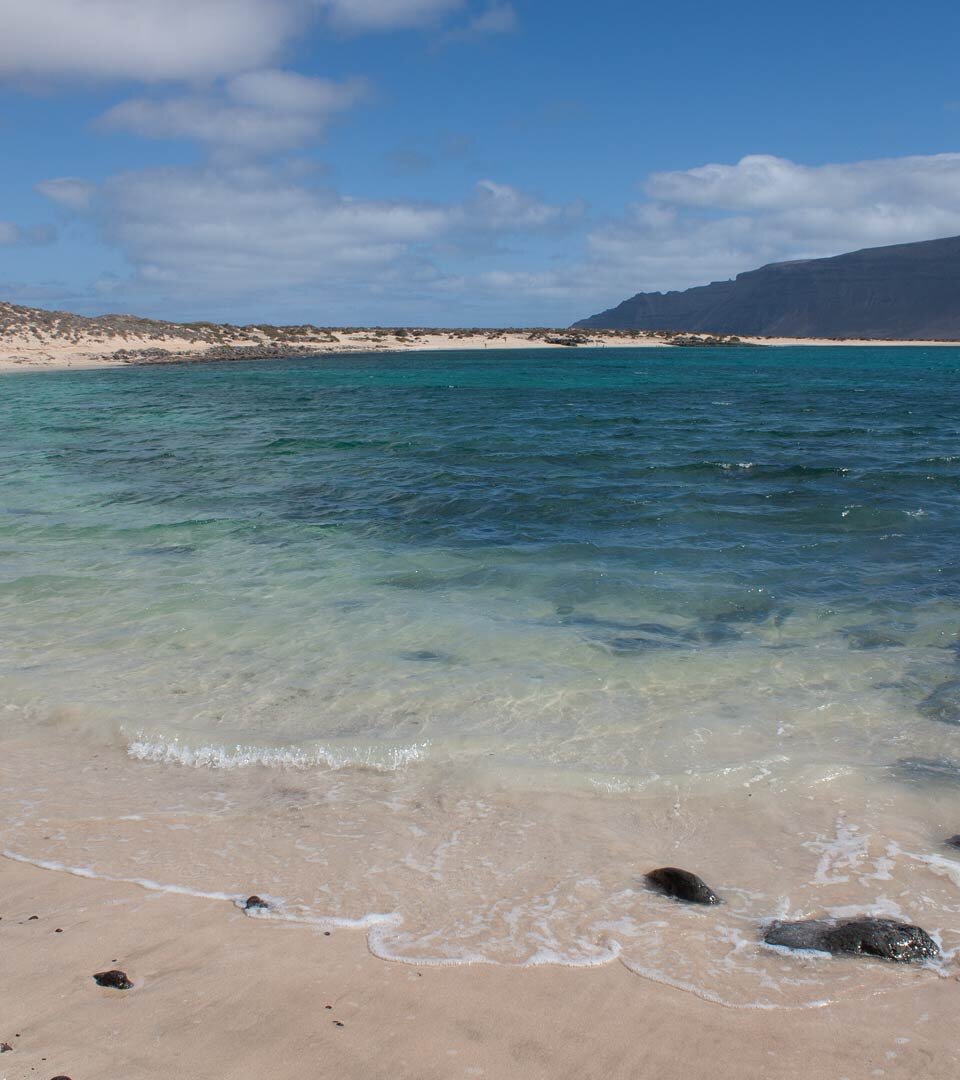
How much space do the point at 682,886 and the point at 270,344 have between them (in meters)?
74.3

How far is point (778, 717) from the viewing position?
5.90m

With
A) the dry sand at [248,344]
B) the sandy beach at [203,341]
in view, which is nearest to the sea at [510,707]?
the dry sand at [248,344]

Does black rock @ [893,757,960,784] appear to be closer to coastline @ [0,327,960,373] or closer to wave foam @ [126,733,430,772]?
wave foam @ [126,733,430,772]

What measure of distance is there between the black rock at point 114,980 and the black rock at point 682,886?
7.64 feet

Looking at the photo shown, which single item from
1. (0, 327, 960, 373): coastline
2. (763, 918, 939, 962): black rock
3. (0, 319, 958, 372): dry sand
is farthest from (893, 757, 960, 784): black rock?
(0, 319, 958, 372): dry sand

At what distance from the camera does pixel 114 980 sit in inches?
127

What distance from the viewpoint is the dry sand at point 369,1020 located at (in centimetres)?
285

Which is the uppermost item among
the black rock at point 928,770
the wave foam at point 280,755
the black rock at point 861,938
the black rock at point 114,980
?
the wave foam at point 280,755

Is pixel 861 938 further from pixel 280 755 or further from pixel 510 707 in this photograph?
pixel 280 755

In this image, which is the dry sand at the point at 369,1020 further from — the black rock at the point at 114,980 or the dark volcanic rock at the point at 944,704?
the dark volcanic rock at the point at 944,704

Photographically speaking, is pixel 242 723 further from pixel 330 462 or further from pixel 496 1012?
pixel 330 462

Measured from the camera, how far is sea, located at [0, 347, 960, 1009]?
3.91 metres

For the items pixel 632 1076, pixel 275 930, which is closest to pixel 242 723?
pixel 275 930

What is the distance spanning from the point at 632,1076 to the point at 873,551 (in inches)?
340
